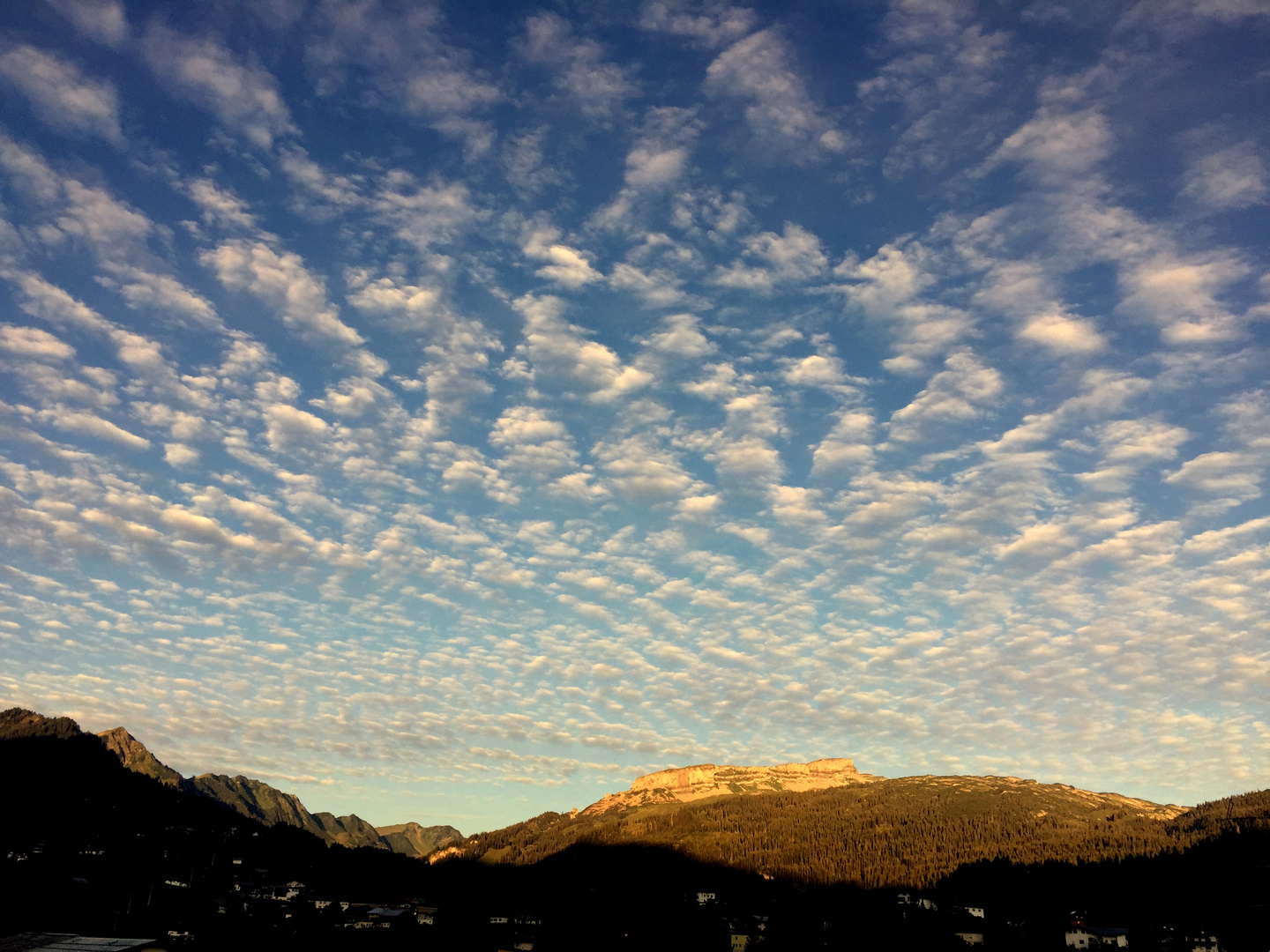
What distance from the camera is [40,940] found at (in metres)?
125

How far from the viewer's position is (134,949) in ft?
375

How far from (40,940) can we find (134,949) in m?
24.6

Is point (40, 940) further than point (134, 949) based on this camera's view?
Yes
